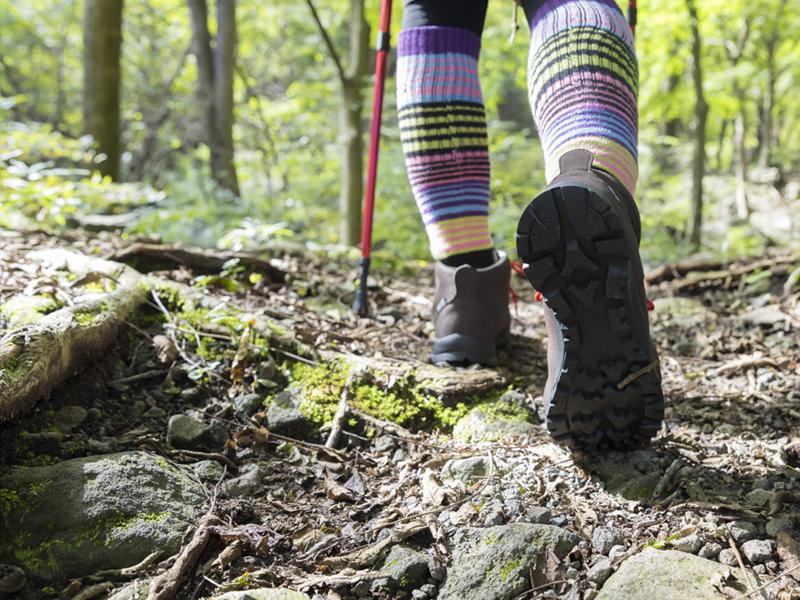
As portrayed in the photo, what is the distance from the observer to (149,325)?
172cm

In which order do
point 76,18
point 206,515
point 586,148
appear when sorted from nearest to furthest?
point 206,515 → point 586,148 → point 76,18

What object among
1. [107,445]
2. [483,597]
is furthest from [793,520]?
[107,445]

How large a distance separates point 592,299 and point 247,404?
2.76 ft

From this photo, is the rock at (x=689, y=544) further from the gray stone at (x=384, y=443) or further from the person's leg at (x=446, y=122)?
the person's leg at (x=446, y=122)

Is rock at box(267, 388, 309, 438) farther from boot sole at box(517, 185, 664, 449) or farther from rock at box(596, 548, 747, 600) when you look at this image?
rock at box(596, 548, 747, 600)

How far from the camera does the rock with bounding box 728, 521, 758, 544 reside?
0.95 meters

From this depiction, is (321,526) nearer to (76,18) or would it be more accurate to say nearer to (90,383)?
(90,383)

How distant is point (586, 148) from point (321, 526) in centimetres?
84

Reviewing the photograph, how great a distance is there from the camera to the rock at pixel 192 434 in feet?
4.26

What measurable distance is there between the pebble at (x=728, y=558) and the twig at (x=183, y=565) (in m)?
0.78

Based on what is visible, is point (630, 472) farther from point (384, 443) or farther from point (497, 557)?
point (384, 443)

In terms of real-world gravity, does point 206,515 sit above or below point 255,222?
below

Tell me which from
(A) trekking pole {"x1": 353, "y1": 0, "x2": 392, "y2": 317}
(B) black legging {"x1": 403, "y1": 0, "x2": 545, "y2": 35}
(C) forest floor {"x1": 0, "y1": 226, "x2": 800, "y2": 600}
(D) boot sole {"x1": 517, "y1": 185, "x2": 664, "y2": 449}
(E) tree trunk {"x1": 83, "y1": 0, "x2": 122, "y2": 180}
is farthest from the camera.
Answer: (E) tree trunk {"x1": 83, "y1": 0, "x2": 122, "y2": 180}

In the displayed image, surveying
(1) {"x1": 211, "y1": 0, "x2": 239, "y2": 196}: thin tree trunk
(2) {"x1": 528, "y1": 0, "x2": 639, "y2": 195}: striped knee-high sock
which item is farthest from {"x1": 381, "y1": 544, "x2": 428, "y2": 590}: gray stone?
(1) {"x1": 211, "y1": 0, "x2": 239, "y2": 196}: thin tree trunk
